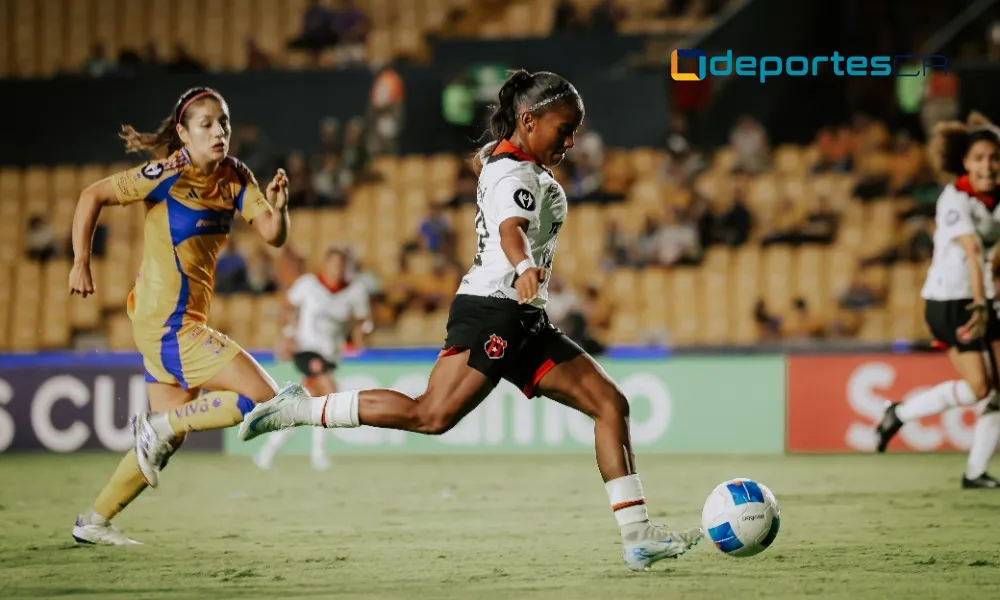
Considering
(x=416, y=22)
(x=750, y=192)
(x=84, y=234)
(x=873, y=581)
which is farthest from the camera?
(x=416, y=22)

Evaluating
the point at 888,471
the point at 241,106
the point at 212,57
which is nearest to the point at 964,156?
the point at 888,471

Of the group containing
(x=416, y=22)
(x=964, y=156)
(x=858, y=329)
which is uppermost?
(x=416, y=22)

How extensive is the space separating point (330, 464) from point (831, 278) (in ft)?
23.2

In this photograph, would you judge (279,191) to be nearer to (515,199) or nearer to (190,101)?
(190,101)

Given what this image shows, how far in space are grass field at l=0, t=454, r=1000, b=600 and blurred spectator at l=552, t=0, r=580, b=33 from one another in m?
9.28

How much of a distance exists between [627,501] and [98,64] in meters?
17.4

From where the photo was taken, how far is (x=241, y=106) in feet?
70.9

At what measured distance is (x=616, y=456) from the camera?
6754 millimetres

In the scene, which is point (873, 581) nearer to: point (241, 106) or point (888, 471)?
point (888, 471)

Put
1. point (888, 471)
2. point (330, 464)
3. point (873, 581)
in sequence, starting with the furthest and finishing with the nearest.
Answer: point (330, 464) → point (888, 471) → point (873, 581)

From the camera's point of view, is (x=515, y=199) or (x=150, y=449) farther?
(x=150, y=449)

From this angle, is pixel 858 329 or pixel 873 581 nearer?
pixel 873 581

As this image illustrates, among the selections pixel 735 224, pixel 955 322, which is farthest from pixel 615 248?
pixel 955 322

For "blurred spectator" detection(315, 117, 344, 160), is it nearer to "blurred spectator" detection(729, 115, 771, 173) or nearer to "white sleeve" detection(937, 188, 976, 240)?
"blurred spectator" detection(729, 115, 771, 173)
